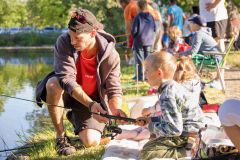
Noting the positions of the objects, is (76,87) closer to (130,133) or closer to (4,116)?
(130,133)

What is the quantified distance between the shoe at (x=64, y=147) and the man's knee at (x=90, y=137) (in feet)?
0.37

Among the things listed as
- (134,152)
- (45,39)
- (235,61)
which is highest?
(134,152)

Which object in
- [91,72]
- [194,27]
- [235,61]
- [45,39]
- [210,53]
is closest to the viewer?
[91,72]

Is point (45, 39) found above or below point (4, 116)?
below

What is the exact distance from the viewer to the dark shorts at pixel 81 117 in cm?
436

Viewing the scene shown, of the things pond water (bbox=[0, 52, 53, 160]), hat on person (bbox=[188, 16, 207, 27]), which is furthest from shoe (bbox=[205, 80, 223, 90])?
pond water (bbox=[0, 52, 53, 160])

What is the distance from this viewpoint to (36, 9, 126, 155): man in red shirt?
402 centimetres

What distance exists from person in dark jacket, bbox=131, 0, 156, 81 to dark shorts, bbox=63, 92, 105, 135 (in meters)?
4.19

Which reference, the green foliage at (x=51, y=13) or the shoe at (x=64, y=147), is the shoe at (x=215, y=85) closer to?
the shoe at (x=64, y=147)

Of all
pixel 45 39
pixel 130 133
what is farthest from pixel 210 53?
pixel 45 39

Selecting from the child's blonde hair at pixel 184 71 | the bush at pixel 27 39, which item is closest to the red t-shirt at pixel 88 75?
the child's blonde hair at pixel 184 71

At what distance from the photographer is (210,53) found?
7.02 metres

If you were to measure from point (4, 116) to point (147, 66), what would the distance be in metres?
4.65

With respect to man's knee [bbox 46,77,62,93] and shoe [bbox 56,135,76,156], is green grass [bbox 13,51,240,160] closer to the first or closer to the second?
shoe [bbox 56,135,76,156]
